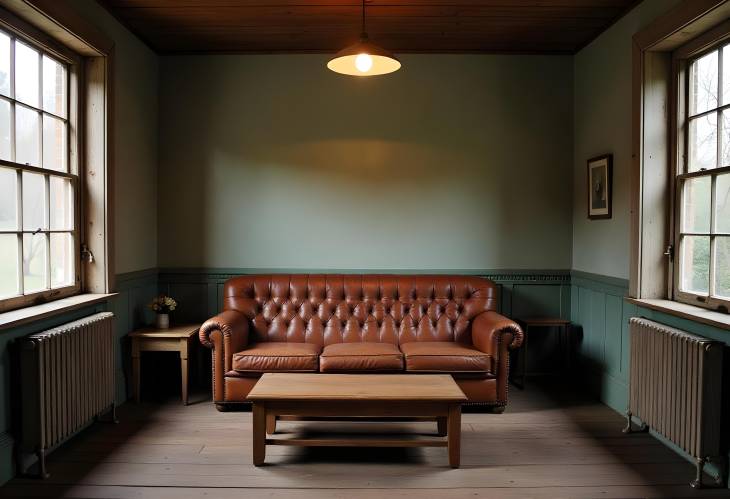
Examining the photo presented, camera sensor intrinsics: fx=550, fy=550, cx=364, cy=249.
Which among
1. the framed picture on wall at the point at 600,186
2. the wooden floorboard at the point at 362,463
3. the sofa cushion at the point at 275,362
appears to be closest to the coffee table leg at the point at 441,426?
the wooden floorboard at the point at 362,463

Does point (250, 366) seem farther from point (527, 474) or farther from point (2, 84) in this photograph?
point (2, 84)

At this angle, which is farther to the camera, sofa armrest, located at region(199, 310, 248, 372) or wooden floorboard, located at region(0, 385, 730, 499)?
sofa armrest, located at region(199, 310, 248, 372)

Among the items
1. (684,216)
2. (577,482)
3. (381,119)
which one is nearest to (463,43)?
(381,119)

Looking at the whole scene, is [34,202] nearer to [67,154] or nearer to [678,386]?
[67,154]

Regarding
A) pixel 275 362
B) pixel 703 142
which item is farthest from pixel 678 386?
pixel 275 362

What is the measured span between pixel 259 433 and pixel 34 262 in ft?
5.79

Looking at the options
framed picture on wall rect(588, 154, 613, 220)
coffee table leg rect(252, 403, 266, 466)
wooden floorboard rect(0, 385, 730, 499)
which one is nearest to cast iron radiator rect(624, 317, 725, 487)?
wooden floorboard rect(0, 385, 730, 499)

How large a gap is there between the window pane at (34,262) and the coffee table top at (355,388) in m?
1.54

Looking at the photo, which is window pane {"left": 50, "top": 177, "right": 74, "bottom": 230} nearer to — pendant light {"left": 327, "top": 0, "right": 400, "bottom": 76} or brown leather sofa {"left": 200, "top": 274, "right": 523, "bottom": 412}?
brown leather sofa {"left": 200, "top": 274, "right": 523, "bottom": 412}

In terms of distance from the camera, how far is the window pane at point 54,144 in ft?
11.7

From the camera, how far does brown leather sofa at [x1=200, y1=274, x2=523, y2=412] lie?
3.98 meters

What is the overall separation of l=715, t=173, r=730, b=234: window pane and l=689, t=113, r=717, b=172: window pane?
14 cm

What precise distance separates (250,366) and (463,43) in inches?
127

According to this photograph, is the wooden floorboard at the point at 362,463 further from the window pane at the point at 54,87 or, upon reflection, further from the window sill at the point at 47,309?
the window pane at the point at 54,87
